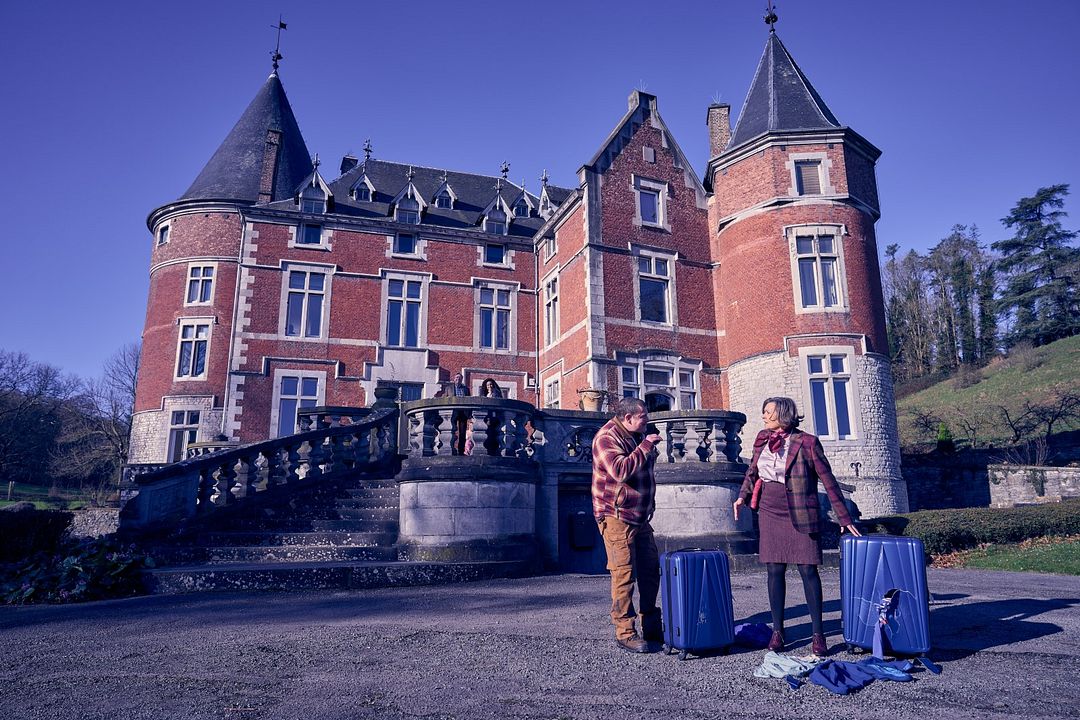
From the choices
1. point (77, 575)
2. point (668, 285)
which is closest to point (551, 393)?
point (668, 285)

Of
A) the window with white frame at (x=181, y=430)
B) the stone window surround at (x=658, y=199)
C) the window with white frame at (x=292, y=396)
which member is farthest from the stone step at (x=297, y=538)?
the stone window surround at (x=658, y=199)

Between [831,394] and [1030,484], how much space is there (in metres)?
7.94

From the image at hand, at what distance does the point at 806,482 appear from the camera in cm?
462

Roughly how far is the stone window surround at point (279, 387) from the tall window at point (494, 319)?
5449 mm

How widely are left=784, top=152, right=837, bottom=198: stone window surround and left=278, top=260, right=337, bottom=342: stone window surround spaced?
14.7 meters

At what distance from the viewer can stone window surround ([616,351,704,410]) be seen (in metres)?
20.1

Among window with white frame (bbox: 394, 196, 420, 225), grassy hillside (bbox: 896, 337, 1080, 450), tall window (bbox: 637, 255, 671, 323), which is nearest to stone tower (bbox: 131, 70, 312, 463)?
window with white frame (bbox: 394, 196, 420, 225)

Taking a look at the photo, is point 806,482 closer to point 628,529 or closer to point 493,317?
point 628,529

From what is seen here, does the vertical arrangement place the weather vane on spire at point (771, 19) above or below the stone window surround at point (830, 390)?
above

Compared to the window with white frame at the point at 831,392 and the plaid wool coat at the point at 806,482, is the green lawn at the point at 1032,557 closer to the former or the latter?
the window with white frame at the point at 831,392

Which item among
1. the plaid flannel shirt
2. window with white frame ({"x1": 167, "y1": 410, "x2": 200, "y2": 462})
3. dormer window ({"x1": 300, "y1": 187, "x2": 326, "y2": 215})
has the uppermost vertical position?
dormer window ({"x1": 300, "y1": 187, "x2": 326, "y2": 215})

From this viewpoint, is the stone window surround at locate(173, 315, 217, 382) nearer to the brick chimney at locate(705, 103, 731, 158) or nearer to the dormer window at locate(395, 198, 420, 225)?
the dormer window at locate(395, 198, 420, 225)

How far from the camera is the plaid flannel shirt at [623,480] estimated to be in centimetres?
481

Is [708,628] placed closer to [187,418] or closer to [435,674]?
[435,674]
